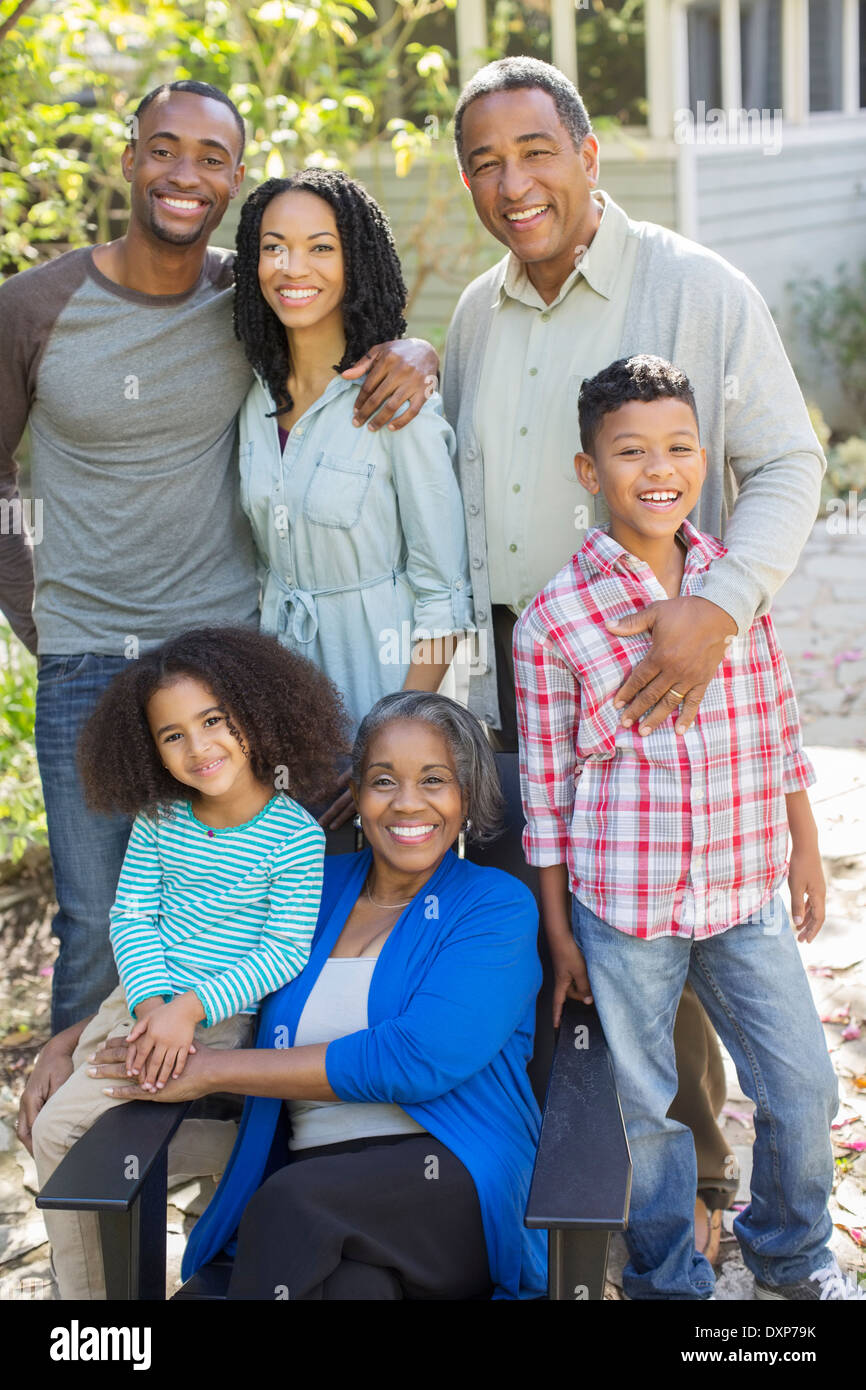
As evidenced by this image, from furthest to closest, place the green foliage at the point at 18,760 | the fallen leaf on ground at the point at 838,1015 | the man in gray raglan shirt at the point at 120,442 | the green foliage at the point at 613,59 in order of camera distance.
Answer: the green foliage at the point at 613,59
the green foliage at the point at 18,760
the fallen leaf on ground at the point at 838,1015
the man in gray raglan shirt at the point at 120,442

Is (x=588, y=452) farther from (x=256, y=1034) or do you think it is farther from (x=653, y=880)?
(x=256, y=1034)

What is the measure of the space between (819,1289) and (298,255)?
212 cm

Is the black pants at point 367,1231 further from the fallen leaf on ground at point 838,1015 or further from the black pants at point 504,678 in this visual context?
the fallen leaf on ground at point 838,1015

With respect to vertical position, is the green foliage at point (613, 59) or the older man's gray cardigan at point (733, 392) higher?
the green foliage at point (613, 59)

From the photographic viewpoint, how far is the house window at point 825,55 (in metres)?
10.2

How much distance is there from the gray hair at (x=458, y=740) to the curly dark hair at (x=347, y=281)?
69 cm

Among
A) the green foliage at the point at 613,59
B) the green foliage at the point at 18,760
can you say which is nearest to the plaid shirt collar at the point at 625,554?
the green foliage at the point at 18,760

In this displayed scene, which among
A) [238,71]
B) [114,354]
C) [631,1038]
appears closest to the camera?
[631,1038]

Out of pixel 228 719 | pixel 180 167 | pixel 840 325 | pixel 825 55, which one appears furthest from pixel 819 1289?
pixel 825 55

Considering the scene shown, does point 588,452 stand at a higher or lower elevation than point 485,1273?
higher

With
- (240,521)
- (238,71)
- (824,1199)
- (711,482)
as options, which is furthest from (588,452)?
(238,71)

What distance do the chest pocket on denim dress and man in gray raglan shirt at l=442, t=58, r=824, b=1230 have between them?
0.72 feet

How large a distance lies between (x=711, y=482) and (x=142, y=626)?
118cm

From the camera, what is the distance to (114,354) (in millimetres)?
2684
